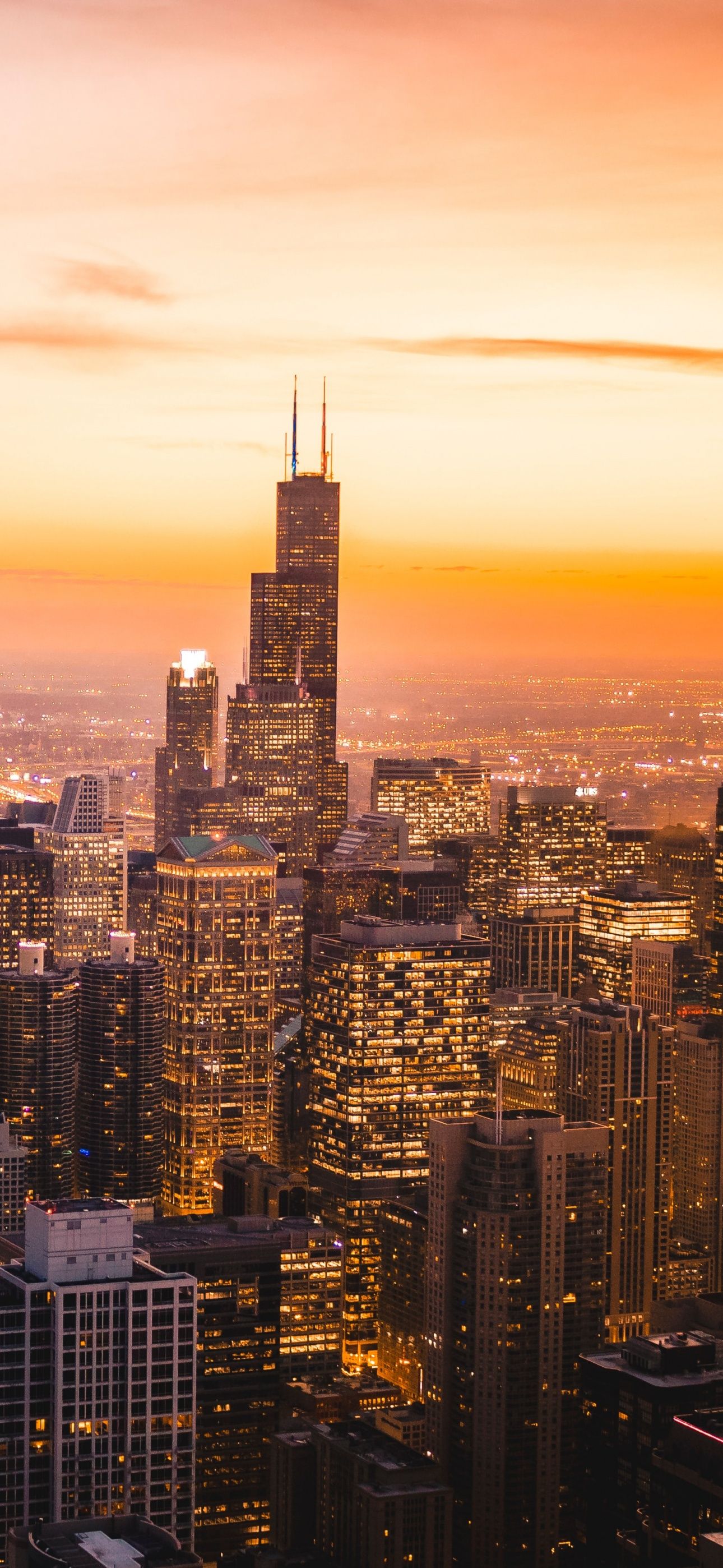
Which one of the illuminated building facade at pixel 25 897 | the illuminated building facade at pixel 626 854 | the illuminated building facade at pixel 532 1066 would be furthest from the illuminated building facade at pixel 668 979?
the illuminated building facade at pixel 25 897

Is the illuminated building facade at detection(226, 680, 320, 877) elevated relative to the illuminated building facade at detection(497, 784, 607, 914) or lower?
elevated

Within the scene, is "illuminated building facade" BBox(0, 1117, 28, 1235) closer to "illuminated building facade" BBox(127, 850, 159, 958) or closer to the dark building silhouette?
the dark building silhouette

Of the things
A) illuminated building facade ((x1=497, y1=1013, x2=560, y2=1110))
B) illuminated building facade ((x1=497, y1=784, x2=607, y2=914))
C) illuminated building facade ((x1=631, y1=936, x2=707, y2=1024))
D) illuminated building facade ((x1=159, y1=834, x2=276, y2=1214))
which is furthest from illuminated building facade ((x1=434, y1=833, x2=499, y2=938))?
illuminated building facade ((x1=497, y1=1013, x2=560, y2=1110))

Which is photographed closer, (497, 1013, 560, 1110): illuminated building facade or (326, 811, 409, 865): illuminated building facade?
(497, 1013, 560, 1110): illuminated building facade

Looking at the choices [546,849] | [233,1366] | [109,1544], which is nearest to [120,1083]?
[233,1366]

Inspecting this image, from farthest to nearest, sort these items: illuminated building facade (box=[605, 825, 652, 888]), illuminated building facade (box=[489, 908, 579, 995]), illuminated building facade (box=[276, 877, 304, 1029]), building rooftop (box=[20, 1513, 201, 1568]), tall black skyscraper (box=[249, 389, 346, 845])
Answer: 1. tall black skyscraper (box=[249, 389, 346, 845])
2. illuminated building facade (box=[605, 825, 652, 888])
3. illuminated building facade (box=[489, 908, 579, 995])
4. illuminated building facade (box=[276, 877, 304, 1029])
5. building rooftop (box=[20, 1513, 201, 1568])

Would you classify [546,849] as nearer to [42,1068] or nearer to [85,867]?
[85,867]

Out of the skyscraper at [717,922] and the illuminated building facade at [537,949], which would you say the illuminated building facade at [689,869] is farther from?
the illuminated building facade at [537,949]
